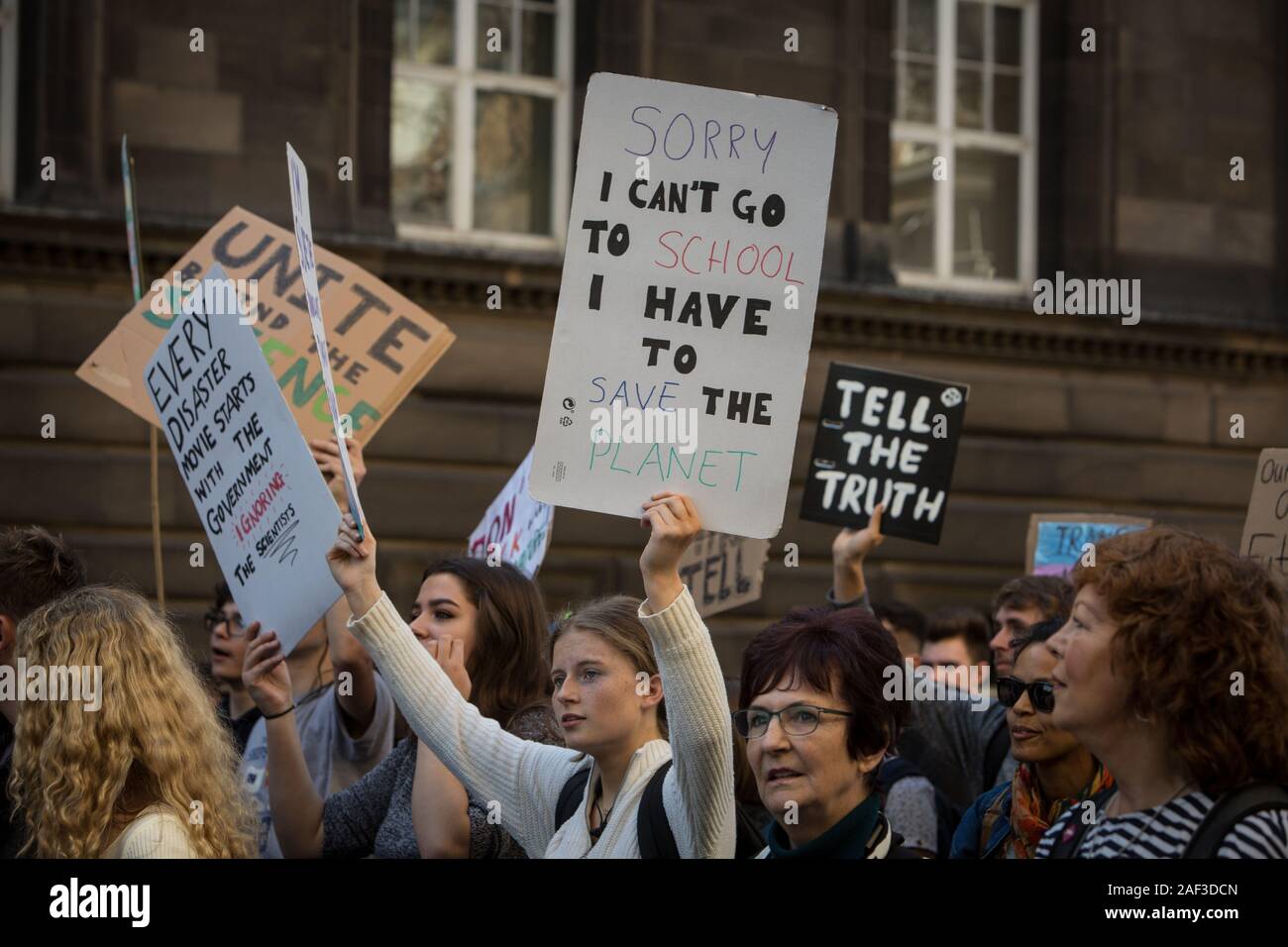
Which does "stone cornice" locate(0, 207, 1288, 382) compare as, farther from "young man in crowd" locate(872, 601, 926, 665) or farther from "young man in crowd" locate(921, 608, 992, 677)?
"young man in crowd" locate(921, 608, 992, 677)

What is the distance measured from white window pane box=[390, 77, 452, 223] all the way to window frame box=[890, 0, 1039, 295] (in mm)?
3675

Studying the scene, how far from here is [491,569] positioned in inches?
191

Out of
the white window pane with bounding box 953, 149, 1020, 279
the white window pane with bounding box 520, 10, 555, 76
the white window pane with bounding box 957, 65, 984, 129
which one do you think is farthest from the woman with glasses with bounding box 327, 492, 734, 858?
the white window pane with bounding box 957, 65, 984, 129

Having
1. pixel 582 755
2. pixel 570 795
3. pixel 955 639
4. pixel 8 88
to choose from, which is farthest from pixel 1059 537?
pixel 8 88

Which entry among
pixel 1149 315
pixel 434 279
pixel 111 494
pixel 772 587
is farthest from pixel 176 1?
pixel 1149 315

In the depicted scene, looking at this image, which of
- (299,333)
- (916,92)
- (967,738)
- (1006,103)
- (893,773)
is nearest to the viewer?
(893,773)

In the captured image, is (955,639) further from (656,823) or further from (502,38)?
(502,38)

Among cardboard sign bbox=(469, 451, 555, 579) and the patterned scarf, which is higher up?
cardboard sign bbox=(469, 451, 555, 579)

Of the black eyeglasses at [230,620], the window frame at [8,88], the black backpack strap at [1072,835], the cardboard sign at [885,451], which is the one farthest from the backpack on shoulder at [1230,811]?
the window frame at [8,88]

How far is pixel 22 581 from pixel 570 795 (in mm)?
1478

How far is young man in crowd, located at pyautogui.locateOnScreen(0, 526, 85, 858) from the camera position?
442 cm

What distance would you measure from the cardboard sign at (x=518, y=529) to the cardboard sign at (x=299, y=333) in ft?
1.71

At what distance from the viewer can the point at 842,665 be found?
11.8ft
